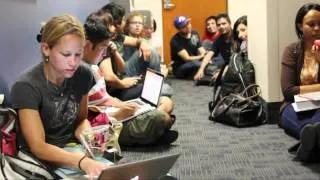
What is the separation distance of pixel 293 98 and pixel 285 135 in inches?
13.7

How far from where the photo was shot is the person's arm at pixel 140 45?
12.7ft

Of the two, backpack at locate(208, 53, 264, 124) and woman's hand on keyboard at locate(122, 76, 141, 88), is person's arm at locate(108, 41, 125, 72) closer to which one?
woman's hand on keyboard at locate(122, 76, 141, 88)

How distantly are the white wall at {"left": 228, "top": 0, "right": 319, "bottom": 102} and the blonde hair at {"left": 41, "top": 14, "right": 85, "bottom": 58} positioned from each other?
7.81 ft

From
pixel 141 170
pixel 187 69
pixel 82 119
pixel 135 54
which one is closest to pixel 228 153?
pixel 135 54

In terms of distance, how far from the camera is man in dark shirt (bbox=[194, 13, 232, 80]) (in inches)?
238

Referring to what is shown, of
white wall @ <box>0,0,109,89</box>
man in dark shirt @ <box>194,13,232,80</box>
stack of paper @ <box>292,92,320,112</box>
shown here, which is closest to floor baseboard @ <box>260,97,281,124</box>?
stack of paper @ <box>292,92,320,112</box>

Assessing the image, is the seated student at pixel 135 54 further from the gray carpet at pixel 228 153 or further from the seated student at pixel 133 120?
the gray carpet at pixel 228 153

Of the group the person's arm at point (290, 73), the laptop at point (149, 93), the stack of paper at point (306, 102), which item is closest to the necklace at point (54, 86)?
the laptop at point (149, 93)

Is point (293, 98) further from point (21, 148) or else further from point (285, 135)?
point (21, 148)

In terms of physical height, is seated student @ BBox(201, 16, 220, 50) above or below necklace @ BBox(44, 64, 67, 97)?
below

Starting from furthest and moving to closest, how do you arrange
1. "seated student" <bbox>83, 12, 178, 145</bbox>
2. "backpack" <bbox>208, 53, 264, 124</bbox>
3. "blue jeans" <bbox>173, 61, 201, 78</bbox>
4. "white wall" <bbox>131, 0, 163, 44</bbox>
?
"white wall" <bbox>131, 0, 163, 44</bbox> → "blue jeans" <bbox>173, 61, 201, 78</bbox> → "backpack" <bbox>208, 53, 264, 124</bbox> → "seated student" <bbox>83, 12, 178, 145</bbox>

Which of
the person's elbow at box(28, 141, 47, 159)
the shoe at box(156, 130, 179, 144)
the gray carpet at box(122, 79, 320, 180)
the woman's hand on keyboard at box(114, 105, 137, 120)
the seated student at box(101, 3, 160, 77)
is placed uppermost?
the seated student at box(101, 3, 160, 77)

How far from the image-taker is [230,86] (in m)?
4.54

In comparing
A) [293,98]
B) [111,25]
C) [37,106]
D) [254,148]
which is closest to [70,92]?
[37,106]
